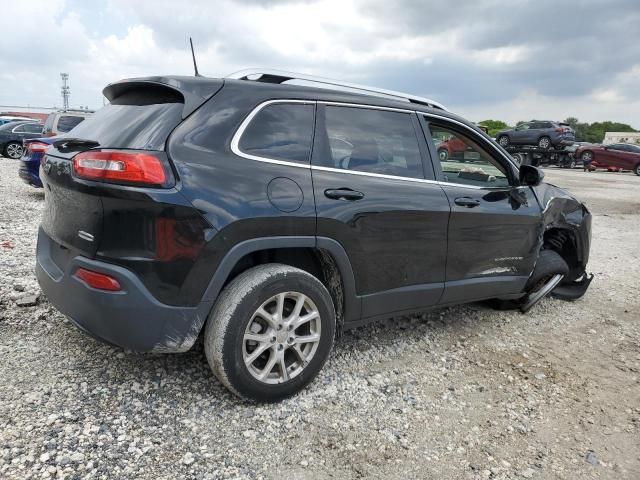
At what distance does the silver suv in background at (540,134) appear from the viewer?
26.7m

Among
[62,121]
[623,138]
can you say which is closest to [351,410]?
[62,121]

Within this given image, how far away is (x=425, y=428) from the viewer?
2.76m

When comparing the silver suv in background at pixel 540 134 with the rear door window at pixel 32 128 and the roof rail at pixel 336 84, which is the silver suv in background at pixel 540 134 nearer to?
the rear door window at pixel 32 128

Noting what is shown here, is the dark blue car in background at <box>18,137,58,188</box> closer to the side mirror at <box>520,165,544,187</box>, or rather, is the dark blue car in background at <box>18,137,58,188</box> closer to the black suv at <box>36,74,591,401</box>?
the black suv at <box>36,74,591,401</box>

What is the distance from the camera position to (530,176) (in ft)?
13.5

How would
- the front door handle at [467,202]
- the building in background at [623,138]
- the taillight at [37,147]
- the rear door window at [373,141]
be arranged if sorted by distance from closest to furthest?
the rear door window at [373,141] → the front door handle at [467,202] → the taillight at [37,147] → the building in background at [623,138]

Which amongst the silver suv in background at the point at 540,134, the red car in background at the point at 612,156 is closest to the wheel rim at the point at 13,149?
the silver suv in background at the point at 540,134

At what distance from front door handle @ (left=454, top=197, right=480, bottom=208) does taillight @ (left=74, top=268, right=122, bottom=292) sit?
2.28 metres

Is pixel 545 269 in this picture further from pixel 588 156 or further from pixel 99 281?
pixel 588 156

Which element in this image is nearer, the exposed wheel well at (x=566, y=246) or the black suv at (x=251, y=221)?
the black suv at (x=251, y=221)

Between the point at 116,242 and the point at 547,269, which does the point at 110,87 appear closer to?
the point at 116,242

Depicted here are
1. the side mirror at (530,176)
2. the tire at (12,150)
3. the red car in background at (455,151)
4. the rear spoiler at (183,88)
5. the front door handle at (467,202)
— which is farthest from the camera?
the tire at (12,150)

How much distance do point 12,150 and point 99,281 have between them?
19598mm

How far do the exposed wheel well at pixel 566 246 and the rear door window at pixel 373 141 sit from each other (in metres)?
2.21
